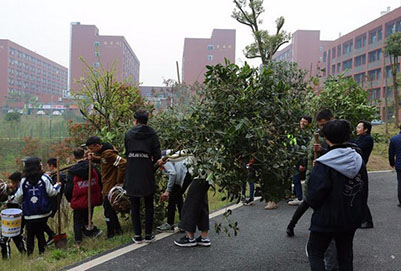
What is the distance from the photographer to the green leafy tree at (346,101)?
376 inches

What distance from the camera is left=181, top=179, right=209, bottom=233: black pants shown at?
467 cm

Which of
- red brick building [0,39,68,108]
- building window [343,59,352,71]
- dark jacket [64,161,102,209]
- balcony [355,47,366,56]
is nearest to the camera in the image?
dark jacket [64,161,102,209]

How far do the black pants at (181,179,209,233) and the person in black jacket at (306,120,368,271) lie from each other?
1879 millimetres

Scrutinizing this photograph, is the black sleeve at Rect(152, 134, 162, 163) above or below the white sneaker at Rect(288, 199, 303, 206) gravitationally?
above

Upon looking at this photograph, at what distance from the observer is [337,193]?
116 inches

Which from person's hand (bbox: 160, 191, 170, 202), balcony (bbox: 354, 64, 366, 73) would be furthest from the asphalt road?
balcony (bbox: 354, 64, 366, 73)

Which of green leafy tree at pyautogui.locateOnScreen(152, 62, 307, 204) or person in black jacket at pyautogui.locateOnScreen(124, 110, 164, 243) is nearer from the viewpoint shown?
green leafy tree at pyautogui.locateOnScreen(152, 62, 307, 204)

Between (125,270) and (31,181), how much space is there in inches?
72.0

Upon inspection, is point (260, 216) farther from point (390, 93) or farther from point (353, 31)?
point (353, 31)

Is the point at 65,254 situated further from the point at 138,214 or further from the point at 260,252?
the point at 260,252

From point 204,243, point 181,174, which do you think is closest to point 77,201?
point 181,174

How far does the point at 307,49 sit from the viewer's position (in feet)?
249

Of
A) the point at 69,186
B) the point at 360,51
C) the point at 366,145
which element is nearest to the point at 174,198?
the point at 69,186

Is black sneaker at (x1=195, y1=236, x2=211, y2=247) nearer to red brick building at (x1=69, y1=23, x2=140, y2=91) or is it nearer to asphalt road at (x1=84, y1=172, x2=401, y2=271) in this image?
asphalt road at (x1=84, y1=172, x2=401, y2=271)
